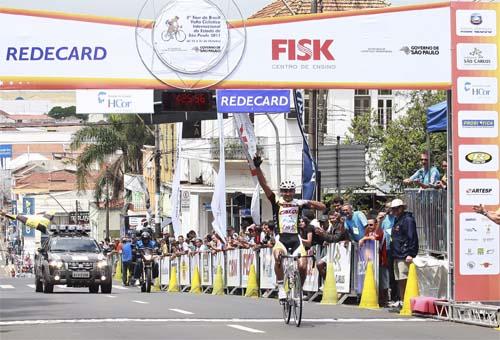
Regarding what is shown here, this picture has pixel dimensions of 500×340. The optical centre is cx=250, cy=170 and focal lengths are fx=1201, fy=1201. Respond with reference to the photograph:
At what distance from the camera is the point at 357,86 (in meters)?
17.9

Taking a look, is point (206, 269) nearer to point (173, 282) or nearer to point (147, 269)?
point (147, 269)

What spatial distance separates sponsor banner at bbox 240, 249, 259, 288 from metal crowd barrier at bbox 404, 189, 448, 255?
6.12 meters

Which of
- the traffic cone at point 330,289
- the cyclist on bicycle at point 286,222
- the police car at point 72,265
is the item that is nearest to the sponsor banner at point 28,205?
the police car at point 72,265

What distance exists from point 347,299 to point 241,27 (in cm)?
707

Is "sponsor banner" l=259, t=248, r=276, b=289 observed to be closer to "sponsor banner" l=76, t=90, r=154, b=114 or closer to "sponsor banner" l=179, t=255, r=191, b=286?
"sponsor banner" l=76, t=90, r=154, b=114

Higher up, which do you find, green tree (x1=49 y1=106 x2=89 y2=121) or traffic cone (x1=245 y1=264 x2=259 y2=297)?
green tree (x1=49 y1=106 x2=89 y2=121)

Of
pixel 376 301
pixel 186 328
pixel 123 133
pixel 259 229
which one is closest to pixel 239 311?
pixel 376 301

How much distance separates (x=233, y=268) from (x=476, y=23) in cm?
1370

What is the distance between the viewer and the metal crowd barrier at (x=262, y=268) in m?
21.8

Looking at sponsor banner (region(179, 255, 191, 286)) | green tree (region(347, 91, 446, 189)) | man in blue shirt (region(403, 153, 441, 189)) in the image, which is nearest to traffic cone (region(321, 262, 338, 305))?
man in blue shirt (region(403, 153, 441, 189))

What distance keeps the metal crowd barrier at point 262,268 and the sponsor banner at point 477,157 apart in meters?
3.55

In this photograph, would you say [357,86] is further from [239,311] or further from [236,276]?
[236,276]

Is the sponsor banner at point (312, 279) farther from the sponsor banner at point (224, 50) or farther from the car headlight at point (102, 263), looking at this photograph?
the car headlight at point (102, 263)

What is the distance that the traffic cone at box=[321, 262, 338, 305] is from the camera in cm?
2234
